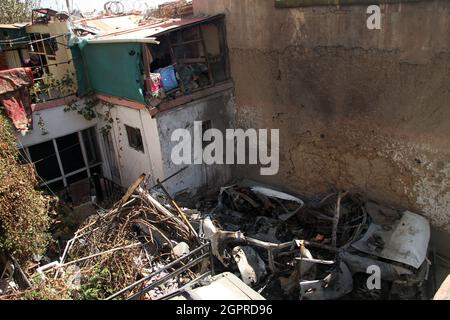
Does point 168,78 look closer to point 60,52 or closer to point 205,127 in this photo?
point 205,127

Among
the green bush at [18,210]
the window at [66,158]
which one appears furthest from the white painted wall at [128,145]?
the green bush at [18,210]

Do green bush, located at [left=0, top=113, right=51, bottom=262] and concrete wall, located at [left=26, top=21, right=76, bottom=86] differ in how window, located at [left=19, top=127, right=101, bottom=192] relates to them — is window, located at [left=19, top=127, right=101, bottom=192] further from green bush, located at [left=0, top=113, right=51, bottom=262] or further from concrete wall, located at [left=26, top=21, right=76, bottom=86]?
green bush, located at [left=0, top=113, right=51, bottom=262]

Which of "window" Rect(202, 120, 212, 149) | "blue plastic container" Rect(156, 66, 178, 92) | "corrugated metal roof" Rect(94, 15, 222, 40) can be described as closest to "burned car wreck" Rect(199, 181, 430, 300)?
"window" Rect(202, 120, 212, 149)

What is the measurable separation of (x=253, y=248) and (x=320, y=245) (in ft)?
4.76

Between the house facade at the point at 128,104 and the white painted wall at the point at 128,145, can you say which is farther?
the white painted wall at the point at 128,145

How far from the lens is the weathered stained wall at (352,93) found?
794cm

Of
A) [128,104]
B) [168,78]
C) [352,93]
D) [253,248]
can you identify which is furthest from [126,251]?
[352,93]

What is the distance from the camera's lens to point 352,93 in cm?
916

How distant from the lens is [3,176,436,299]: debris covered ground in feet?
24.6

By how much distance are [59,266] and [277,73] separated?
6.85 metres

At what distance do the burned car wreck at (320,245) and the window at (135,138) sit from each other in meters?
3.08

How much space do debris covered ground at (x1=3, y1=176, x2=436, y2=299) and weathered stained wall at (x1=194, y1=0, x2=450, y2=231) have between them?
70cm

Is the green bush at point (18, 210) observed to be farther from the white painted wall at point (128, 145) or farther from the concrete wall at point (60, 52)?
the concrete wall at point (60, 52)
